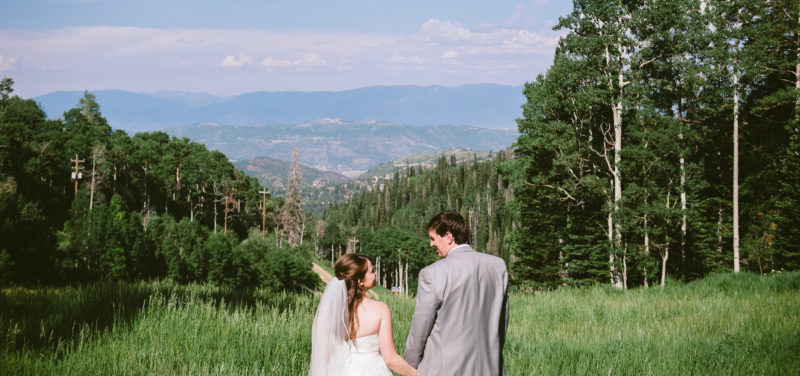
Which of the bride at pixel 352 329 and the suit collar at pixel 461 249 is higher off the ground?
the suit collar at pixel 461 249

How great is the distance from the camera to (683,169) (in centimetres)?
2384

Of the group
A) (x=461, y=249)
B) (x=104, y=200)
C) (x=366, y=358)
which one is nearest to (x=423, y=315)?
(x=461, y=249)

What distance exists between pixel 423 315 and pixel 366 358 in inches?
38.1

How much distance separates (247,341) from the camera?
637cm

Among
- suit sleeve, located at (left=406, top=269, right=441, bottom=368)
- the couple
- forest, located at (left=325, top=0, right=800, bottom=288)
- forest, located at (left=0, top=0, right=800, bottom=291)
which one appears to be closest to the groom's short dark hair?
→ the couple

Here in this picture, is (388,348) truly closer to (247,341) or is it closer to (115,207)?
(247,341)

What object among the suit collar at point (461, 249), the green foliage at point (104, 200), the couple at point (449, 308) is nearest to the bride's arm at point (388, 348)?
the couple at point (449, 308)

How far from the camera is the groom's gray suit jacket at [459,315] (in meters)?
3.94

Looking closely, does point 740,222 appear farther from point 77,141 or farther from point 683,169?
point 77,141

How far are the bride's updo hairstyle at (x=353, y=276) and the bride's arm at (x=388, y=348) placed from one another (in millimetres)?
235

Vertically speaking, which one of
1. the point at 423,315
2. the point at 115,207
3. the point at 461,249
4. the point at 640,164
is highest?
the point at 640,164

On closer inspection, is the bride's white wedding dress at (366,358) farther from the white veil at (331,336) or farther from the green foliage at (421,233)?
the green foliage at (421,233)

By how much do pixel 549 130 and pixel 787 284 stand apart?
12.9 meters

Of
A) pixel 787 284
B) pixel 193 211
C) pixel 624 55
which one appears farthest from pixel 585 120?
pixel 193 211
